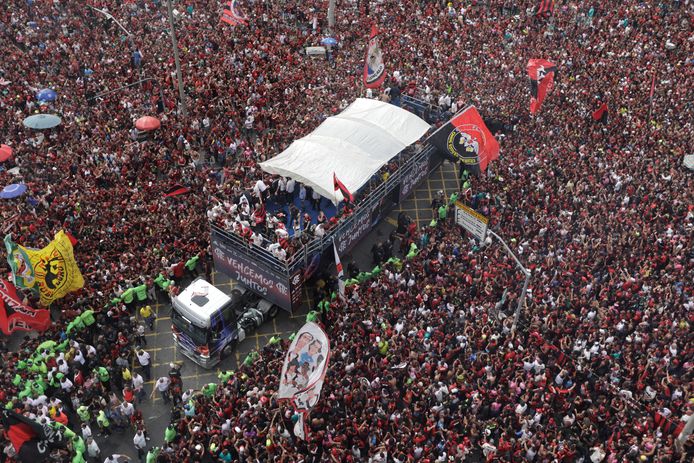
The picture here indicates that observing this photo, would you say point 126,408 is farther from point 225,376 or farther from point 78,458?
point 225,376

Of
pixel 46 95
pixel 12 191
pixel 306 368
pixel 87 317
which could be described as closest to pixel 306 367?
pixel 306 368

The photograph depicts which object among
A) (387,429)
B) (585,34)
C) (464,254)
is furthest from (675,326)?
(585,34)

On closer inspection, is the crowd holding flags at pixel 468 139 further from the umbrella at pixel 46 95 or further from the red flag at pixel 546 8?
the umbrella at pixel 46 95

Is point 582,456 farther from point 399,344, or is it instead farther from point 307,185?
point 307,185

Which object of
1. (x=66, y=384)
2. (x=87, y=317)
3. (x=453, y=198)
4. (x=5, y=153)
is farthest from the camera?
(x=5, y=153)

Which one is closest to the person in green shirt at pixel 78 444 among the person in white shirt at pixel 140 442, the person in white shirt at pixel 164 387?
the person in white shirt at pixel 140 442

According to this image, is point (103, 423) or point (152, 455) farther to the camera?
point (103, 423)

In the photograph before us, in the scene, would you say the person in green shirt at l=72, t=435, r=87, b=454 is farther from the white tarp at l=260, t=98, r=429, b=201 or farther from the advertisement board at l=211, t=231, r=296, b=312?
the white tarp at l=260, t=98, r=429, b=201
